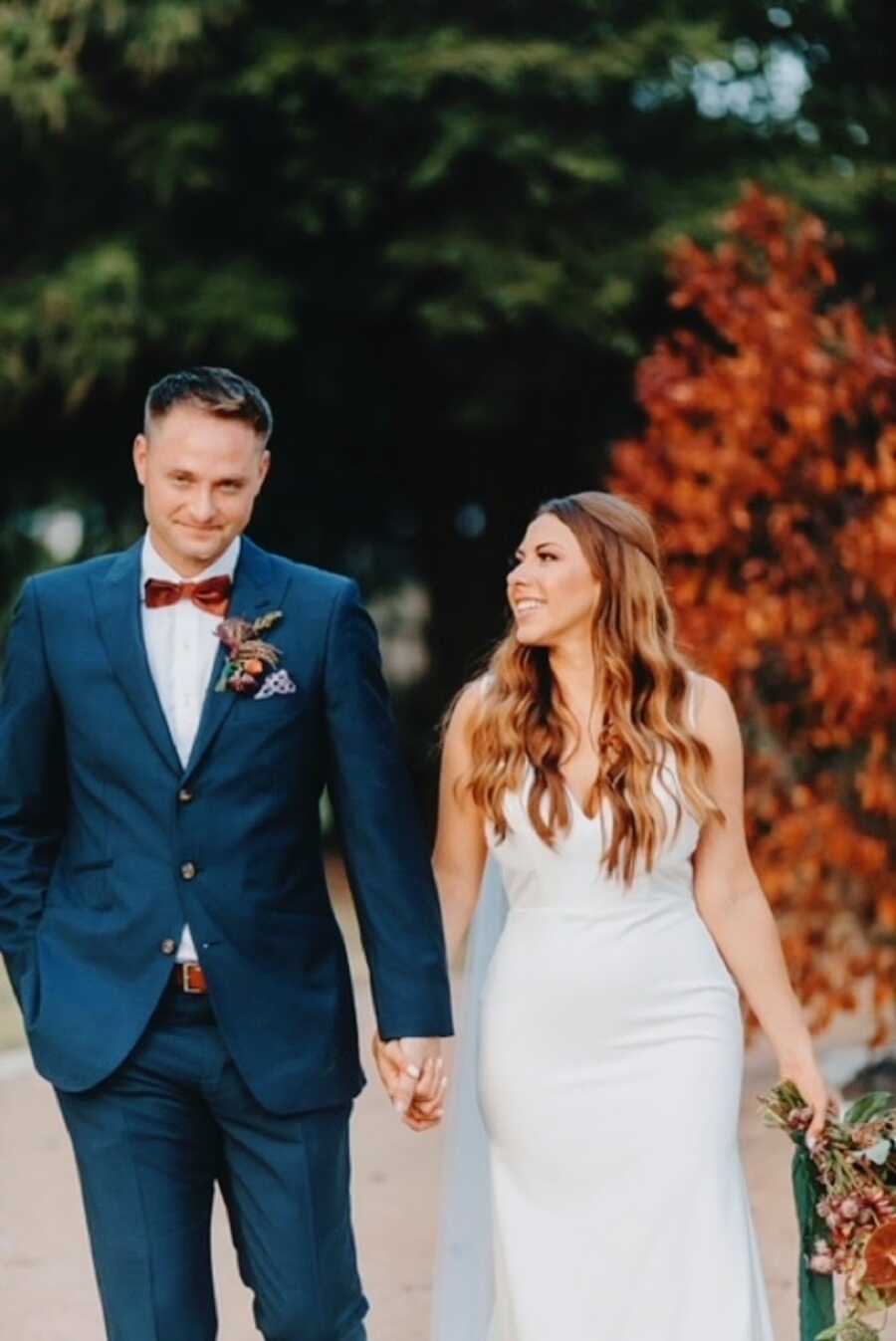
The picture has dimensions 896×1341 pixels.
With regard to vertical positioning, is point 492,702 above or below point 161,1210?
above

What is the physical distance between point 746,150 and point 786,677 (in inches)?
241

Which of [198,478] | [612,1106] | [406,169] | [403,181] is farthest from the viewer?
[403,181]

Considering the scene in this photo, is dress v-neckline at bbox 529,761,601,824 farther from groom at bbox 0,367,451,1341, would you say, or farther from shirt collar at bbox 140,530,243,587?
shirt collar at bbox 140,530,243,587

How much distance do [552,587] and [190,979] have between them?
3.29ft

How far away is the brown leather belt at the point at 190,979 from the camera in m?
3.79

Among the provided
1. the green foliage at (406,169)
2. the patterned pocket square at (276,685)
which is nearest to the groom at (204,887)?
the patterned pocket square at (276,685)

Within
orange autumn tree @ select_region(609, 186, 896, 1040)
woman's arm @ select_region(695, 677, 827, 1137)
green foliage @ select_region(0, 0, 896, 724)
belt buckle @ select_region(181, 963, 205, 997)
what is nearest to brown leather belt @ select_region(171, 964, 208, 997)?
belt buckle @ select_region(181, 963, 205, 997)

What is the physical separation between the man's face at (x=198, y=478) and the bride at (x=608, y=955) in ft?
2.18

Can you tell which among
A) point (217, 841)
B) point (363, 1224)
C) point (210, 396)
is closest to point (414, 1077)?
point (217, 841)

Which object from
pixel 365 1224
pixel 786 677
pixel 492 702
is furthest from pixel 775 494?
pixel 492 702

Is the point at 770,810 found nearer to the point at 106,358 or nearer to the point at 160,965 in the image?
the point at 160,965

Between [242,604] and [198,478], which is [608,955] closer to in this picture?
[242,604]

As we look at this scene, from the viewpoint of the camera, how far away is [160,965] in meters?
3.77

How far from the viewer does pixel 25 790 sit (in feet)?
12.8
